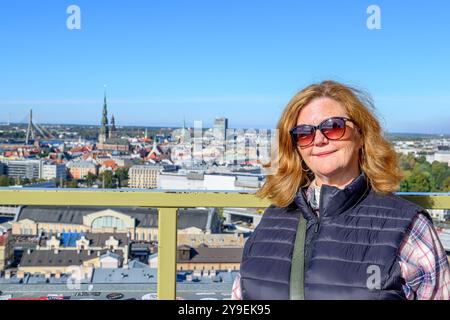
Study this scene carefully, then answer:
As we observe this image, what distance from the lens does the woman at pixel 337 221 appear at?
1.95 meters

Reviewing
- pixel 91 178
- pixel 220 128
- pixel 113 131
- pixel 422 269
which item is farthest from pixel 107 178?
pixel 422 269

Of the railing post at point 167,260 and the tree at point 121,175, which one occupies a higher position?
the tree at point 121,175

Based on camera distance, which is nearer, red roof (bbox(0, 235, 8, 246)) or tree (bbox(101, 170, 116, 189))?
red roof (bbox(0, 235, 8, 246))

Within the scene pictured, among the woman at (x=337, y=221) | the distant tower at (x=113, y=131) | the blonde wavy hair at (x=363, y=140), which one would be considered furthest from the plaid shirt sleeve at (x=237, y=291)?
the distant tower at (x=113, y=131)

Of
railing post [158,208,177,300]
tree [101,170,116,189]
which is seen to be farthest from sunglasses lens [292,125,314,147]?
tree [101,170,116,189]

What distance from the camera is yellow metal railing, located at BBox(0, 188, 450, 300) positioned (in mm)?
2727

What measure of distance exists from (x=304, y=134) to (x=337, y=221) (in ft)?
1.30

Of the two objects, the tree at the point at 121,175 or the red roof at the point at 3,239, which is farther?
the tree at the point at 121,175

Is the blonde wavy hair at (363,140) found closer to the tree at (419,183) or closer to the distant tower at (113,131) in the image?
the tree at (419,183)

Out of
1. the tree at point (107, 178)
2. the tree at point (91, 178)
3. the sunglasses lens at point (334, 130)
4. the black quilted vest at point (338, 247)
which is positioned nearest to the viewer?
the black quilted vest at point (338, 247)

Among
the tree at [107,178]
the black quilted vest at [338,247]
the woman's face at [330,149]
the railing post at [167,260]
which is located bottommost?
the railing post at [167,260]

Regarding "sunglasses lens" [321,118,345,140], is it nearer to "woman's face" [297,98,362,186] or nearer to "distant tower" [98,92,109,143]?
"woman's face" [297,98,362,186]

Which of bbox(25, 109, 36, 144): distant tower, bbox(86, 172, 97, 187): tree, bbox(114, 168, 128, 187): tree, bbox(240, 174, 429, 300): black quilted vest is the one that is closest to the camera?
bbox(240, 174, 429, 300): black quilted vest

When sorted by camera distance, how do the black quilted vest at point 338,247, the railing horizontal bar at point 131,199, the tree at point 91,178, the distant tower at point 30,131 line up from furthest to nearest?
the distant tower at point 30,131
the tree at point 91,178
the railing horizontal bar at point 131,199
the black quilted vest at point 338,247
